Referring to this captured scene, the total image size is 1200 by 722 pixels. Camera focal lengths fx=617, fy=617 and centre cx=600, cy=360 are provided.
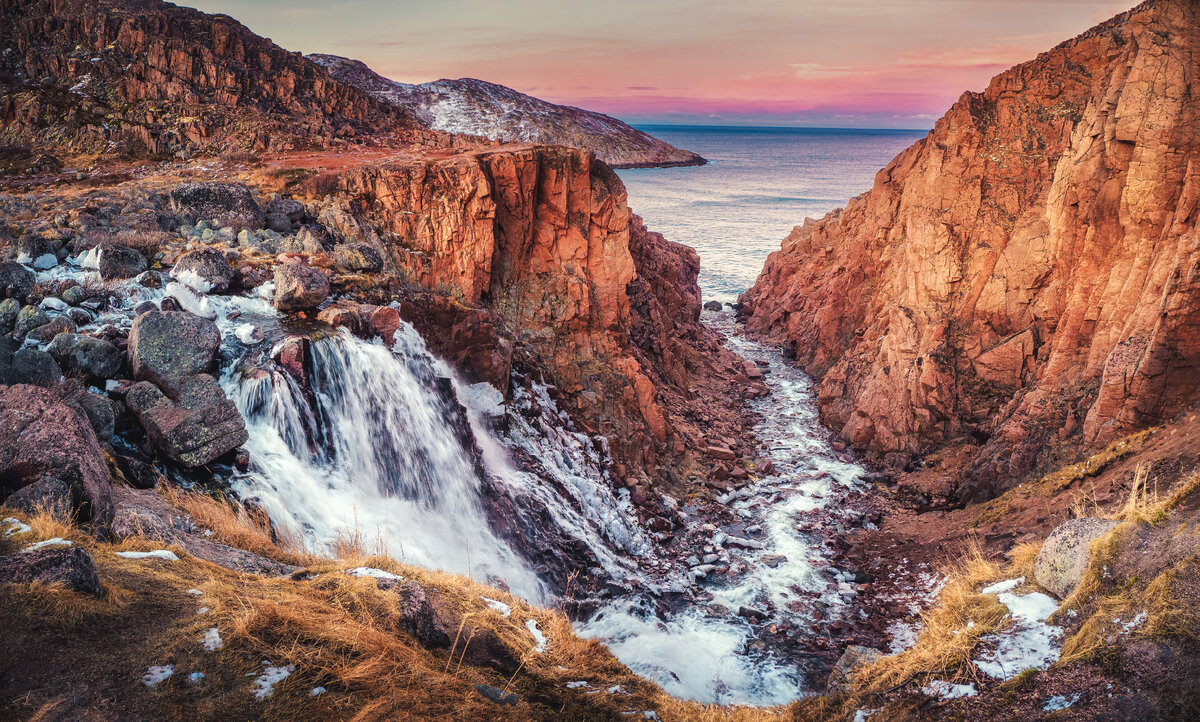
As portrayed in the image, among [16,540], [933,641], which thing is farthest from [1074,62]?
[16,540]

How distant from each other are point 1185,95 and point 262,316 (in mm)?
22055

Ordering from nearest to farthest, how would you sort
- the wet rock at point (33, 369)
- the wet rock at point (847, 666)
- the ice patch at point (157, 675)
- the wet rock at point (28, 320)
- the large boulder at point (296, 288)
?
the ice patch at point (157, 675), the wet rock at point (847, 666), the wet rock at point (33, 369), the wet rock at point (28, 320), the large boulder at point (296, 288)

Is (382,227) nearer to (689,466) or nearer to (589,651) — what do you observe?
(689,466)

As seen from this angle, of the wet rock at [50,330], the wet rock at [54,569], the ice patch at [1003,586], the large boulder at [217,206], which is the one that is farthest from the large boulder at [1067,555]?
the large boulder at [217,206]

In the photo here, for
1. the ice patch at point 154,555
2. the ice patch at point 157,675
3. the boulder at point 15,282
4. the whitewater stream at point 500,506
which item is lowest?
the whitewater stream at point 500,506

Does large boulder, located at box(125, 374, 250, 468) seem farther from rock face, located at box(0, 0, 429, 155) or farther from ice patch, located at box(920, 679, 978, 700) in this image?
rock face, located at box(0, 0, 429, 155)

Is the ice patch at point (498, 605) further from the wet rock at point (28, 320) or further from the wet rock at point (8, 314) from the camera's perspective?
the wet rock at point (8, 314)

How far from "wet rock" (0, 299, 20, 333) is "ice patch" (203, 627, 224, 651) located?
30.2ft

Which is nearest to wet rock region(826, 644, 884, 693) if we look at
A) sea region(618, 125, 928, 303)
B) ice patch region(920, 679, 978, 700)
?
ice patch region(920, 679, 978, 700)

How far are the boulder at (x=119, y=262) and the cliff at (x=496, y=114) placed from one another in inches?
3660

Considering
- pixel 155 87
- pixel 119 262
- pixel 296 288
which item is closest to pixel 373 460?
pixel 296 288

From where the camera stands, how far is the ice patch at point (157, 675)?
4.68 m

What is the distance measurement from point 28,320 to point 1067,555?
16375 mm

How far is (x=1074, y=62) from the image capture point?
20.6 meters
